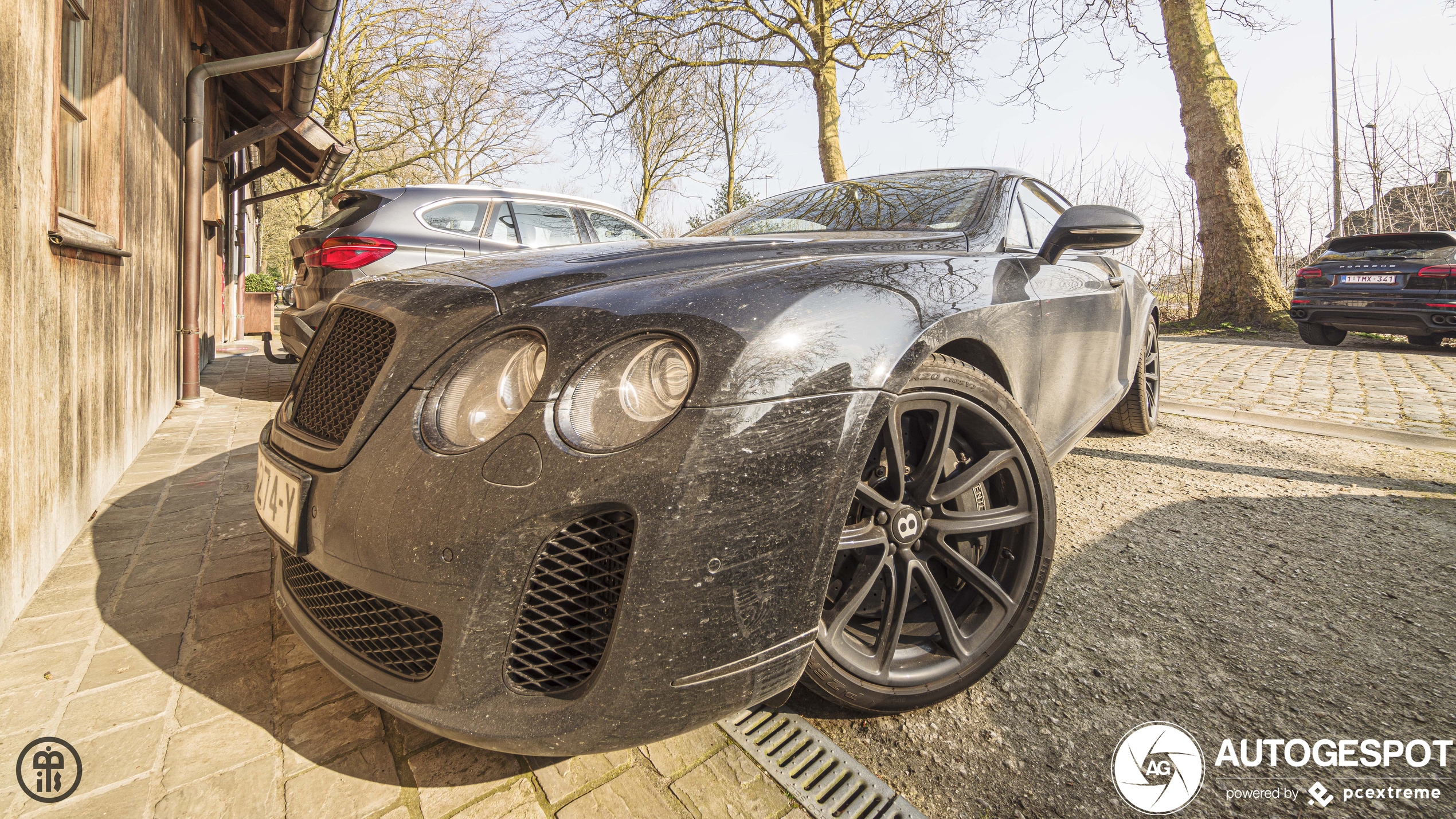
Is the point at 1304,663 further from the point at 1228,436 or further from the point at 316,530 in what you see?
the point at 1228,436

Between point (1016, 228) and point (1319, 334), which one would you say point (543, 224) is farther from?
point (1319, 334)

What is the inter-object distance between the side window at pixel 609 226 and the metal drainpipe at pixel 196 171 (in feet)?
8.34

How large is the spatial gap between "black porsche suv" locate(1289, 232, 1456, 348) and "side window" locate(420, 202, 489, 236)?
1035 cm

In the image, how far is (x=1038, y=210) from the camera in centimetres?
289

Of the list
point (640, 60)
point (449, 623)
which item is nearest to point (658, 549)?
point (449, 623)

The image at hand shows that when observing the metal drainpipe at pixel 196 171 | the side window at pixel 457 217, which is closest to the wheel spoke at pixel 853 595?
the side window at pixel 457 217

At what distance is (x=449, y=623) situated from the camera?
44.6 inches

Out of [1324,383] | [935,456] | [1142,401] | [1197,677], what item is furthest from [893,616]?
[1324,383]

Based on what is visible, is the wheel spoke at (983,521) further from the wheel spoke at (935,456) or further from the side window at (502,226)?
the side window at (502,226)

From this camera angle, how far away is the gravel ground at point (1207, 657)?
55.6 inches

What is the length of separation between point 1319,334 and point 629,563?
1178 centimetres

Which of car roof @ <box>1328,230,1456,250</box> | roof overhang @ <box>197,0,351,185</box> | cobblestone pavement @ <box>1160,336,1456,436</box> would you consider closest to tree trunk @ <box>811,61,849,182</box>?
cobblestone pavement @ <box>1160,336,1456,436</box>

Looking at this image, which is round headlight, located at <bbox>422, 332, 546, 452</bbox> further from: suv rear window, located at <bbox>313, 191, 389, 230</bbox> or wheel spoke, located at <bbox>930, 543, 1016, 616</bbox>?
suv rear window, located at <bbox>313, 191, 389, 230</bbox>

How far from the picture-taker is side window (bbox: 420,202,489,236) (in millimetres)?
4820
